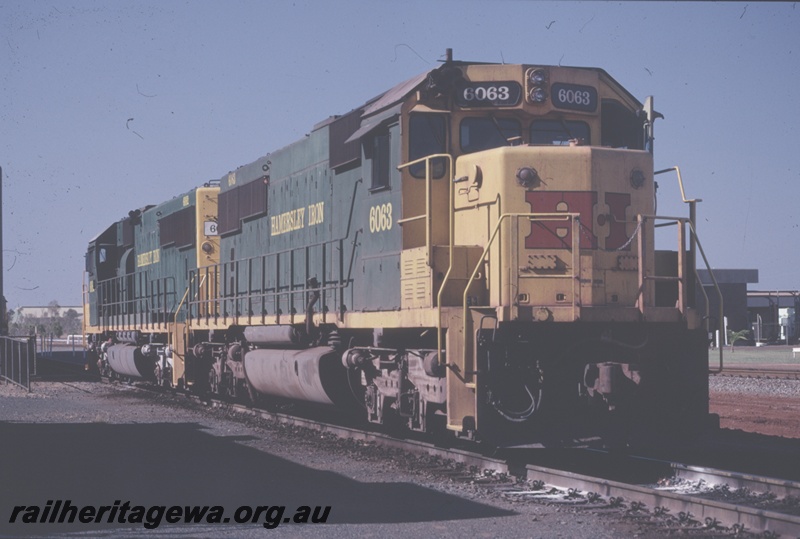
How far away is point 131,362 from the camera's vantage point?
78.7 ft

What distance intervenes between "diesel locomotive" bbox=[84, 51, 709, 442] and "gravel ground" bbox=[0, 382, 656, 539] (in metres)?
0.82

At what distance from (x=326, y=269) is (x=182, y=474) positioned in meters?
4.22

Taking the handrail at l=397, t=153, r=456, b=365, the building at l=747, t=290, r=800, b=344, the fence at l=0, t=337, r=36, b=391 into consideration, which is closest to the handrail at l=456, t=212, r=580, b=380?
the handrail at l=397, t=153, r=456, b=365

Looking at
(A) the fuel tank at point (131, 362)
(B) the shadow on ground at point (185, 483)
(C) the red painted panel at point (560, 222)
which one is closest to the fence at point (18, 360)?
(A) the fuel tank at point (131, 362)

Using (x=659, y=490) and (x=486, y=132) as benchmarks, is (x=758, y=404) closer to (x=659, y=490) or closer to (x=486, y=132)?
(x=486, y=132)

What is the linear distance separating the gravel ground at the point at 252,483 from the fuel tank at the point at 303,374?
554 mm

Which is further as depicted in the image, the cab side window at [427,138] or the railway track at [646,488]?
the cab side window at [427,138]

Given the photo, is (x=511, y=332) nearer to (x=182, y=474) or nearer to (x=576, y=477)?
(x=576, y=477)

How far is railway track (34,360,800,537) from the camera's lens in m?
7.48

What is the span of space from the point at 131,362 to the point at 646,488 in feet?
58.2

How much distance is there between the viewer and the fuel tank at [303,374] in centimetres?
1315

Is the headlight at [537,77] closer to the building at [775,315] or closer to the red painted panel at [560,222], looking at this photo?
the red painted panel at [560,222]

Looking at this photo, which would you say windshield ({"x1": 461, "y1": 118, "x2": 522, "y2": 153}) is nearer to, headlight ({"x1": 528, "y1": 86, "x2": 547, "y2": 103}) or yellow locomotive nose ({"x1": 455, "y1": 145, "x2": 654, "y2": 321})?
headlight ({"x1": 528, "y1": 86, "x2": 547, "y2": 103})

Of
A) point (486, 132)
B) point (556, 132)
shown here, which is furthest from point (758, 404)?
point (486, 132)
